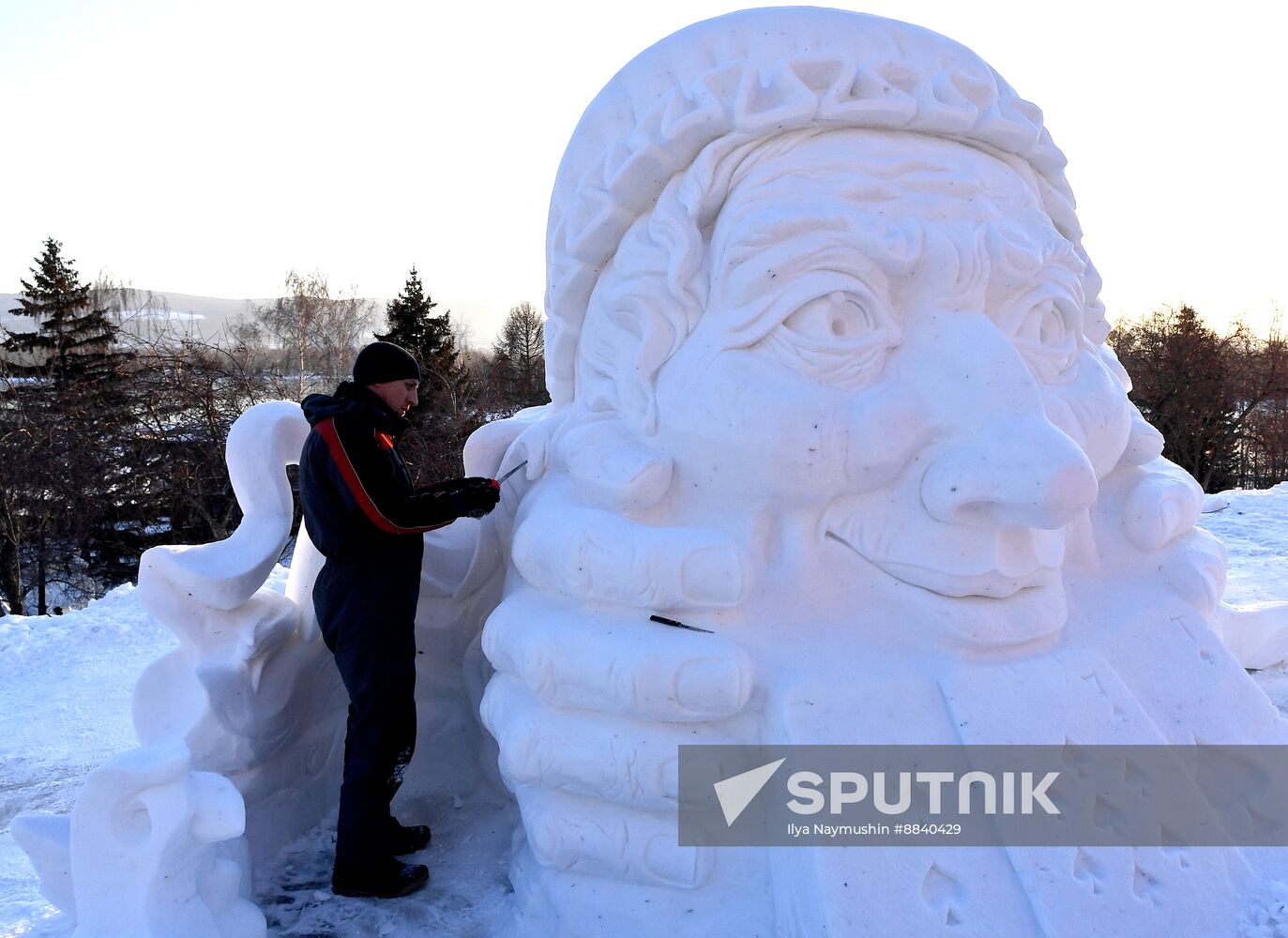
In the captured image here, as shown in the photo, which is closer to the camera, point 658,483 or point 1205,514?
point 658,483

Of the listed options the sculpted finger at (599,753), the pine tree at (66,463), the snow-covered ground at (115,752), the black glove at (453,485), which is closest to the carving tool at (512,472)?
the black glove at (453,485)

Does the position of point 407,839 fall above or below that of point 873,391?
below

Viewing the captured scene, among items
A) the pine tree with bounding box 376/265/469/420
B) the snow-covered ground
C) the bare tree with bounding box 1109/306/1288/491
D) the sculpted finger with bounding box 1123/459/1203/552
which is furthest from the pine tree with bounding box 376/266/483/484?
the bare tree with bounding box 1109/306/1288/491

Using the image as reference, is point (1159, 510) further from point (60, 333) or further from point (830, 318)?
point (60, 333)

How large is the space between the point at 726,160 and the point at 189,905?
2302 mm

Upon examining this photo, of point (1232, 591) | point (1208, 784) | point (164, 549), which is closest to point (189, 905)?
point (164, 549)

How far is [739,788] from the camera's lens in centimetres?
221

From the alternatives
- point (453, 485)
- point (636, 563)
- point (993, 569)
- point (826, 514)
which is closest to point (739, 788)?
point (636, 563)

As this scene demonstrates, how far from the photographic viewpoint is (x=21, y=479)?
1431 centimetres

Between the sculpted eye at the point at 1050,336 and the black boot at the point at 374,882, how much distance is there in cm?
231

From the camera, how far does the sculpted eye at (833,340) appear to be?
7.32 ft

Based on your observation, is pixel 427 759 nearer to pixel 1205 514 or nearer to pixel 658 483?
pixel 658 483

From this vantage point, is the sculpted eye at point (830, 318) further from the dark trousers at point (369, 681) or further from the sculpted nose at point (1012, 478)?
the dark trousers at point (369, 681)

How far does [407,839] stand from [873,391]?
202 cm
